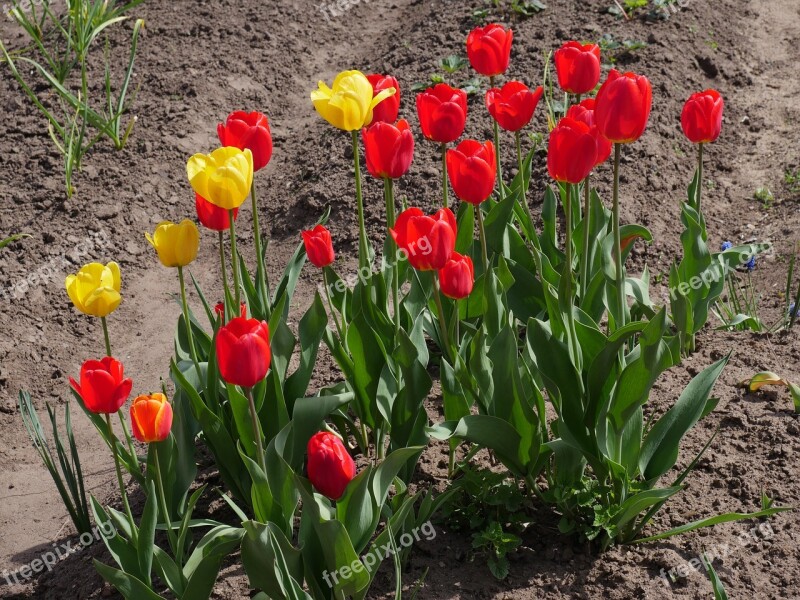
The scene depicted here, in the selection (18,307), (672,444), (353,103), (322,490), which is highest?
(353,103)

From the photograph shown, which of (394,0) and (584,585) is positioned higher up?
(394,0)

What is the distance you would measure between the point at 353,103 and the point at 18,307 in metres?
2.39

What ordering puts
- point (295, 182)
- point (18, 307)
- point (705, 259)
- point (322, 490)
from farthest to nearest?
point (295, 182), point (18, 307), point (705, 259), point (322, 490)

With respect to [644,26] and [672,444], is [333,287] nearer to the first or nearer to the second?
[672,444]

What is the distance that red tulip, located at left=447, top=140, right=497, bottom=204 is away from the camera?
2396mm

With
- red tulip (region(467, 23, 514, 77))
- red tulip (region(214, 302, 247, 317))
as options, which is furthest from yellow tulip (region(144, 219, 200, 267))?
red tulip (region(467, 23, 514, 77))

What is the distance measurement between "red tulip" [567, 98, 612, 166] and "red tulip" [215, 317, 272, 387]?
0.91 m

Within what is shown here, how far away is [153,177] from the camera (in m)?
4.99

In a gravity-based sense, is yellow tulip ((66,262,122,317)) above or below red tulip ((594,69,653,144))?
below

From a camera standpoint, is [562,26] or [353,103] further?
[562,26]

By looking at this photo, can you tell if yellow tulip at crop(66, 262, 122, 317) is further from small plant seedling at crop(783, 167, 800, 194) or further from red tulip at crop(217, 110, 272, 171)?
small plant seedling at crop(783, 167, 800, 194)

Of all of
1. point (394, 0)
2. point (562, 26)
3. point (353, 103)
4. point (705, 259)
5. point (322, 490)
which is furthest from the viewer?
point (394, 0)

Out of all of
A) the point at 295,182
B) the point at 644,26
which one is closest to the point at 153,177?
the point at 295,182

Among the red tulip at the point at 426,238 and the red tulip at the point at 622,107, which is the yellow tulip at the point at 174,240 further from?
the red tulip at the point at 622,107
